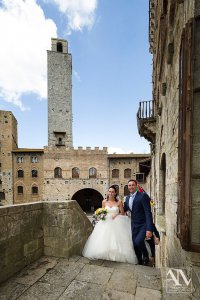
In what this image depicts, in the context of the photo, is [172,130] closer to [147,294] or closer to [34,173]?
[147,294]

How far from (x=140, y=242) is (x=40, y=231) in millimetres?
2112

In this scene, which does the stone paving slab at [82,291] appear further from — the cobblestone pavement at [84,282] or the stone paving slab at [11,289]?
the stone paving slab at [11,289]

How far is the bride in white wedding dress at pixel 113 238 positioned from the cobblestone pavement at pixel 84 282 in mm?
189

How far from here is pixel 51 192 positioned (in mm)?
25094

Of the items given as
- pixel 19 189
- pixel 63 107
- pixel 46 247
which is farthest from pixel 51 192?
pixel 46 247

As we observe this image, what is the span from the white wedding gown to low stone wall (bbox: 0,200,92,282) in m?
0.35

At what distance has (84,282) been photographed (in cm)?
264

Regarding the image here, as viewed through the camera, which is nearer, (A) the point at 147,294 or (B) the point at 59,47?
(A) the point at 147,294

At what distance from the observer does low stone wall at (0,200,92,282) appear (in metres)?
2.85

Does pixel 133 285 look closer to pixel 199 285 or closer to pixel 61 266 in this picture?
pixel 199 285

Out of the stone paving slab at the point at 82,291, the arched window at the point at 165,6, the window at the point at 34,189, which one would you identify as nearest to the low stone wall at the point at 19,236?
the stone paving slab at the point at 82,291

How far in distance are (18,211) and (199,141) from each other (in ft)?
10.3

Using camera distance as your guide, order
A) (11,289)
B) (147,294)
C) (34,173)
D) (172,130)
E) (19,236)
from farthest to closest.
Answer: (34,173), (172,130), (19,236), (11,289), (147,294)

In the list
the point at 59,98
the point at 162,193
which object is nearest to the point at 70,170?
the point at 59,98
